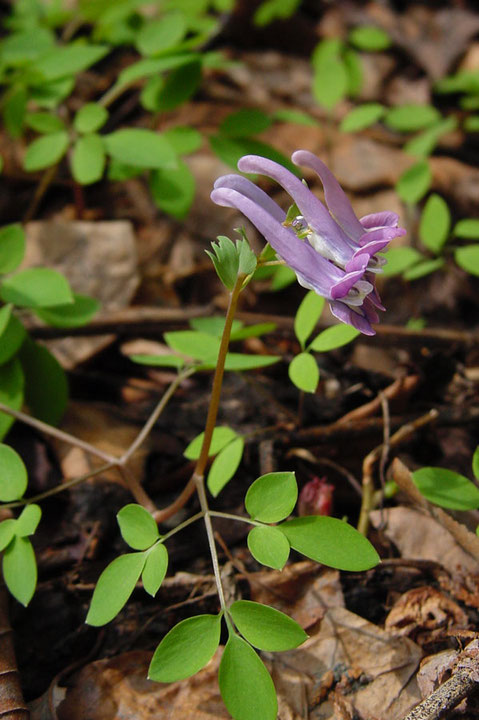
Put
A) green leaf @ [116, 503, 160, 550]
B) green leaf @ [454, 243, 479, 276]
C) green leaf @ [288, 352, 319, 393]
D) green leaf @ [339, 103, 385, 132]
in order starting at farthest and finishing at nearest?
green leaf @ [339, 103, 385, 132] → green leaf @ [454, 243, 479, 276] → green leaf @ [288, 352, 319, 393] → green leaf @ [116, 503, 160, 550]

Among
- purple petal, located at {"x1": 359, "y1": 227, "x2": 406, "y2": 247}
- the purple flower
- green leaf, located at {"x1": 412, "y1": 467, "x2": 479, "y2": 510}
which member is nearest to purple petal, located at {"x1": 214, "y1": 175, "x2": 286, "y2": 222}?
the purple flower

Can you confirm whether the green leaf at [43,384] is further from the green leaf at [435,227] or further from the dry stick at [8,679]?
the green leaf at [435,227]

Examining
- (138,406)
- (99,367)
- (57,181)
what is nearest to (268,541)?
(138,406)

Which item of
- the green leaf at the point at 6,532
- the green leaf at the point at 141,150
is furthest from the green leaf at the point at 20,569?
the green leaf at the point at 141,150

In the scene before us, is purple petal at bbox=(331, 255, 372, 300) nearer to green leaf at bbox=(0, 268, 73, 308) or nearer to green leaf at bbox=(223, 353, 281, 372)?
green leaf at bbox=(223, 353, 281, 372)

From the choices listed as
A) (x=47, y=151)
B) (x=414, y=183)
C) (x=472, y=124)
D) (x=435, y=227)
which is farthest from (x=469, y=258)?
(x=47, y=151)

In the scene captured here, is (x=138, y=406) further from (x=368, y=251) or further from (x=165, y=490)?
(x=368, y=251)
